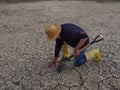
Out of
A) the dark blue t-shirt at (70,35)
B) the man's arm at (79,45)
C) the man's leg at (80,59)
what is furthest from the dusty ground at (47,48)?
the dark blue t-shirt at (70,35)

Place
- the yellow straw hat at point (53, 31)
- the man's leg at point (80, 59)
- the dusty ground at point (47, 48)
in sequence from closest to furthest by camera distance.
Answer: the yellow straw hat at point (53, 31)
the dusty ground at point (47, 48)
the man's leg at point (80, 59)

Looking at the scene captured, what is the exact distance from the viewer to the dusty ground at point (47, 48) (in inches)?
115

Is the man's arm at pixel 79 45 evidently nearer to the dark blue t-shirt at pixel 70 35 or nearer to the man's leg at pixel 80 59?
the dark blue t-shirt at pixel 70 35

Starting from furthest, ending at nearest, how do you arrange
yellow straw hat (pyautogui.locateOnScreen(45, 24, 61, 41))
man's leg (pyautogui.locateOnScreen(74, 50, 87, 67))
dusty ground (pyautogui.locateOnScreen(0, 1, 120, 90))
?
man's leg (pyautogui.locateOnScreen(74, 50, 87, 67)) < dusty ground (pyautogui.locateOnScreen(0, 1, 120, 90)) < yellow straw hat (pyautogui.locateOnScreen(45, 24, 61, 41))

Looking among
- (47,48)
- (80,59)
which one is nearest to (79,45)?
(80,59)

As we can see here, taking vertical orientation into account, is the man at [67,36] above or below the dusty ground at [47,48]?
above

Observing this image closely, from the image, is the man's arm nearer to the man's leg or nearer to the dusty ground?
the man's leg

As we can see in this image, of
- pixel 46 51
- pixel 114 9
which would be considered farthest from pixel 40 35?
pixel 114 9

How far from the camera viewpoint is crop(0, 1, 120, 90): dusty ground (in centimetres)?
293

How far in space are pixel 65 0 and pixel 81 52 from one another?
4150 millimetres

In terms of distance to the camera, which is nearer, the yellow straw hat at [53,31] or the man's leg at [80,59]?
the yellow straw hat at [53,31]

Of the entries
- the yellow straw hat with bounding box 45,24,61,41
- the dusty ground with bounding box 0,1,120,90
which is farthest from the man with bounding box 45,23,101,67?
the dusty ground with bounding box 0,1,120,90

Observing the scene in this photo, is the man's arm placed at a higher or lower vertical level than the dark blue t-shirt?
lower

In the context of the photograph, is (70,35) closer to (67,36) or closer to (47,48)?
(67,36)
